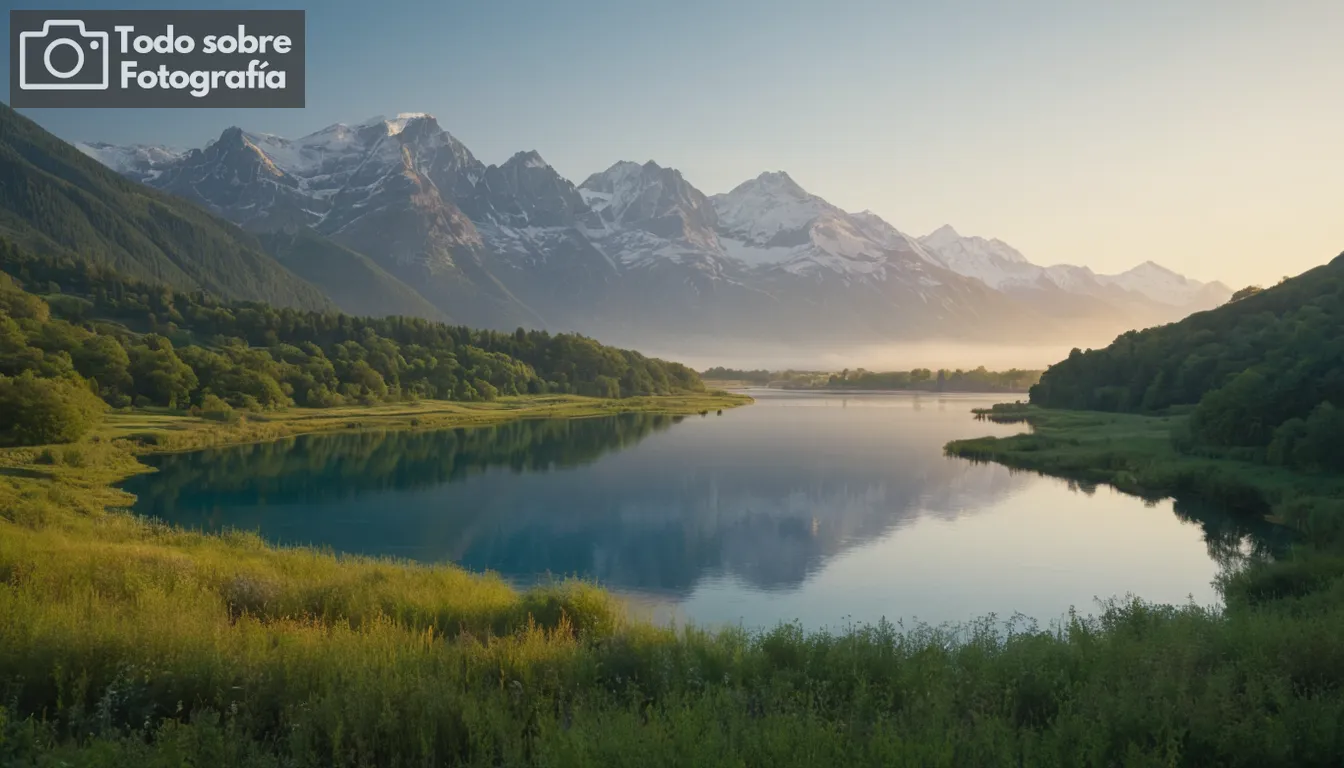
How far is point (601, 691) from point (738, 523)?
34478mm

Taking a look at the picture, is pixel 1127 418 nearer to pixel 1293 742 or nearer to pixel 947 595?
pixel 947 595

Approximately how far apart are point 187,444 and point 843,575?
67.1 m

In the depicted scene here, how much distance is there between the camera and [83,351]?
3903 inches

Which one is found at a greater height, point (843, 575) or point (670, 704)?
point (670, 704)

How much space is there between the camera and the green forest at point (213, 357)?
8550 centimetres

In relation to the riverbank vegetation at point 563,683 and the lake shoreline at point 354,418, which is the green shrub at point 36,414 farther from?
the riverbank vegetation at point 563,683

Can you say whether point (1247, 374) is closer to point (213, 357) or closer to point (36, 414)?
point (36, 414)

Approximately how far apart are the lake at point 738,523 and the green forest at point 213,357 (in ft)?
72.8

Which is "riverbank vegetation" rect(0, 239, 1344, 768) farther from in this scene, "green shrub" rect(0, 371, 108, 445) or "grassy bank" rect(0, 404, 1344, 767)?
"green shrub" rect(0, 371, 108, 445)

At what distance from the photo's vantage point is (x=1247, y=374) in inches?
2207

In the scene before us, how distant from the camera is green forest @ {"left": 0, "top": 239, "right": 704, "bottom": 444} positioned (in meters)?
85.5

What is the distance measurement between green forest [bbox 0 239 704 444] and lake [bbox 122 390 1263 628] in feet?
72.8

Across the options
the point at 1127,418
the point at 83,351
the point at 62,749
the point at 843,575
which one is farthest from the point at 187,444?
the point at 1127,418

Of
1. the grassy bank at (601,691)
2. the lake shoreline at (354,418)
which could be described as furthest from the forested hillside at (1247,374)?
the lake shoreline at (354,418)
